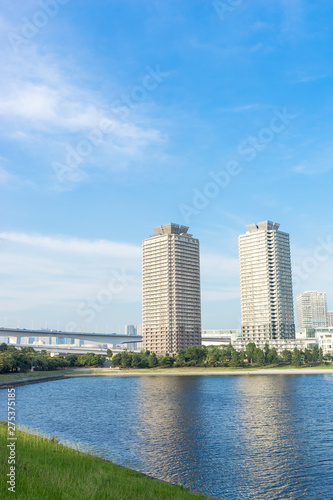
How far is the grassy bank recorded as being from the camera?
74.7 ft

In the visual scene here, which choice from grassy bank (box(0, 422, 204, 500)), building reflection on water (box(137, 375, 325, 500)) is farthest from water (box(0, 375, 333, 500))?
grassy bank (box(0, 422, 204, 500))

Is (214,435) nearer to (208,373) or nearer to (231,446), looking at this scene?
(231,446)

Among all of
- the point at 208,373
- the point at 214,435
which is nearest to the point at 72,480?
the point at 214,435

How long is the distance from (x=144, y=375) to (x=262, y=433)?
142m

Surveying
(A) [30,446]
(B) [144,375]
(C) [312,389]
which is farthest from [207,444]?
(B) [144,375]

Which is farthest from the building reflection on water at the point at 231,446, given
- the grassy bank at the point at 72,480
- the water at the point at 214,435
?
the grassy bank at the point at 72,480

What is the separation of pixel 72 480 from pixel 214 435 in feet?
109

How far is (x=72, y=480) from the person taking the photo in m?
26.6

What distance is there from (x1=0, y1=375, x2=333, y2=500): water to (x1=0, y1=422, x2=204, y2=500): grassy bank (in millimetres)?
6785

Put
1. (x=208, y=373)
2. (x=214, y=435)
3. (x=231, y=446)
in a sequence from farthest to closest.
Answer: (x=208, y=373)
(x=214, y=435)
(x=231, y=446)

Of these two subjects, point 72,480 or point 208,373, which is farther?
point 208,373

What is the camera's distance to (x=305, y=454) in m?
Answer: 45.3

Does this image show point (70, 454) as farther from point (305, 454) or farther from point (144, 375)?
point (144, 375)

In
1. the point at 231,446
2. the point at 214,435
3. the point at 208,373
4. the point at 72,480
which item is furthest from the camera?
the point at 208,373
